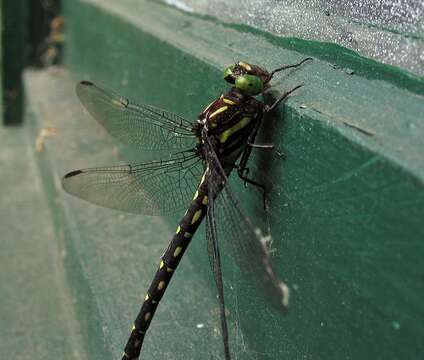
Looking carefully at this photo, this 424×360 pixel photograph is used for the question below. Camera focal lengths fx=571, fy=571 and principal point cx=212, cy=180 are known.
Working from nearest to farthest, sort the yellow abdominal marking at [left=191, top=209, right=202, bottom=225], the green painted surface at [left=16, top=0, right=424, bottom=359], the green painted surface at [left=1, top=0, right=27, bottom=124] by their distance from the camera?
the green painted surface at [left=16, top=0, right=424, bottom=359]
the yellow abdominal marking at [left=191, top=209, right=202, bottom=225]
the green painted surface at [left=1, top=0, right=27, bottom=124]

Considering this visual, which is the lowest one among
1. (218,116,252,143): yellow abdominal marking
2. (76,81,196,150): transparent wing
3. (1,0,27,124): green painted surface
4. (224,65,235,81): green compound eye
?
(1,0,27,124): green painted surface

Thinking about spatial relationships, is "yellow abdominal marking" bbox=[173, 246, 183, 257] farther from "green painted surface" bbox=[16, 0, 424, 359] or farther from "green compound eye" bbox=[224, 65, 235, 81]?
"green compound eye" bbox=[224, 65, 235, 81]

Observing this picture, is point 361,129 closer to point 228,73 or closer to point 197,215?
point 228,73

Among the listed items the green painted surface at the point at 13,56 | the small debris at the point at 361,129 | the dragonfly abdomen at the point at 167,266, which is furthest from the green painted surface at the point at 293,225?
the green painted surface at the point at 13,56

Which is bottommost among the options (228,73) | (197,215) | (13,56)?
(13,56)

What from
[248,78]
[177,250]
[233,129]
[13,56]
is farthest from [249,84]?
[13,56]

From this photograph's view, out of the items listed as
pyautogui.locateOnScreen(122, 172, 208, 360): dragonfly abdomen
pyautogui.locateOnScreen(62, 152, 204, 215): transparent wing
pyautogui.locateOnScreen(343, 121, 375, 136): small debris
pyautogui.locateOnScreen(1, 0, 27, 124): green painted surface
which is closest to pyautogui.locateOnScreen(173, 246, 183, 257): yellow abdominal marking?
pyautogui.locateOnScreen(122, 172, 208, 360): dragonfly abdomen

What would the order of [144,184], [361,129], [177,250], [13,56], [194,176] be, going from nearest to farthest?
[361,129] → [177,250] → [194,176] → [144,184] → [13,56]
